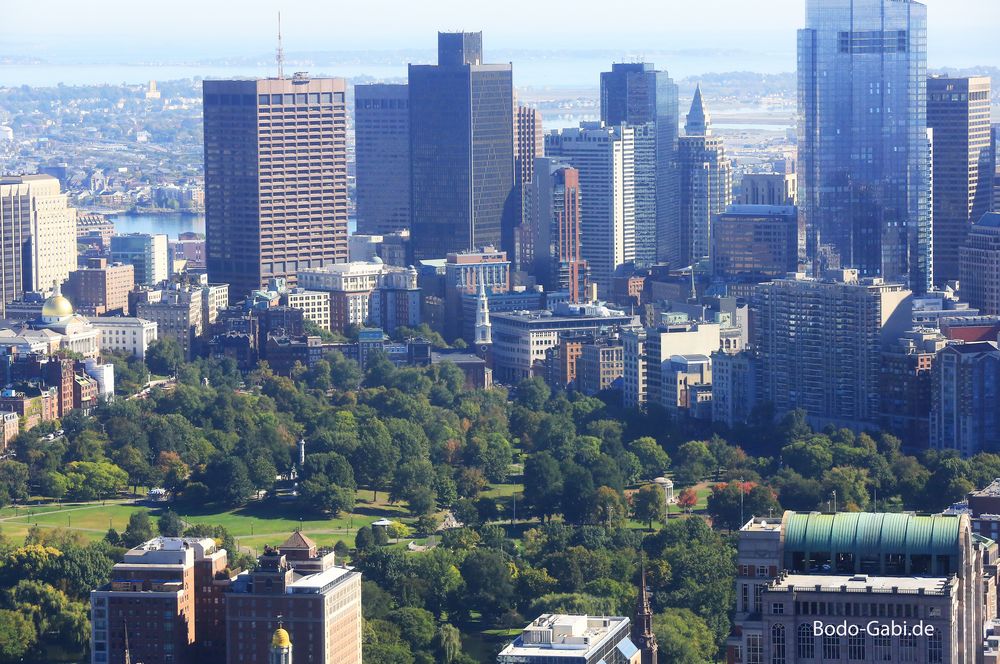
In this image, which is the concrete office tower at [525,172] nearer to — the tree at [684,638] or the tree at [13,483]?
the tree at [13,483]

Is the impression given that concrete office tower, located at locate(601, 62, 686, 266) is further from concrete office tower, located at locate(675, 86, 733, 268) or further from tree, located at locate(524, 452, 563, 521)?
tree, located at locate(524, 452, 563, 521)

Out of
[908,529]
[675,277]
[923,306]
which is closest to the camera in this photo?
[908,529]

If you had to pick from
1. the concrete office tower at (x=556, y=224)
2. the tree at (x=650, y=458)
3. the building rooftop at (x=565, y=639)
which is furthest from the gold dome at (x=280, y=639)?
the concrete office tower at (x=556, y=224)

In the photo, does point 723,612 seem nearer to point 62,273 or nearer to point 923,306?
point 923,306

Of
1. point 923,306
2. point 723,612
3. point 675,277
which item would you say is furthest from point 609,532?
point 675,277

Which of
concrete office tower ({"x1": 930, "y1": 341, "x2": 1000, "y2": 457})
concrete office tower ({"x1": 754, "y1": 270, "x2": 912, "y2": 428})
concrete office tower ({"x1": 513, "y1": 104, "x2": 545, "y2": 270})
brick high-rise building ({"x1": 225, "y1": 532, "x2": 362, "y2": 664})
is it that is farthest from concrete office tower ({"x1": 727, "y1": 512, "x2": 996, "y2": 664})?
concrete office tower ({"x1": 513, "y1": 104, "x2": 545, "y2": 270})

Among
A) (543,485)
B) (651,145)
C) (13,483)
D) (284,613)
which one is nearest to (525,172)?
(651,145)

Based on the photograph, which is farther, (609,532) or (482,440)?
(482,440)
